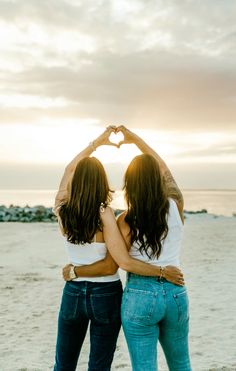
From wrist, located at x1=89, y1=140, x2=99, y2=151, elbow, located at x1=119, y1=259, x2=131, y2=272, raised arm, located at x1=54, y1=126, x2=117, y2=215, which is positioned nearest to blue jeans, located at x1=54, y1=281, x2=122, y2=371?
elbow, located at x1=119, y1=259, x2=131, y2=272

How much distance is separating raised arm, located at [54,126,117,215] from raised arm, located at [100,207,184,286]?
47 centimetres

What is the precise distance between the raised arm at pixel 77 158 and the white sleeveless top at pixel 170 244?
67 cm

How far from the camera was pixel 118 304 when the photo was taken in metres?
3.69

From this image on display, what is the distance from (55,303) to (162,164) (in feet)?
19.1

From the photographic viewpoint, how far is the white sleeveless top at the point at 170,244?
3543mm

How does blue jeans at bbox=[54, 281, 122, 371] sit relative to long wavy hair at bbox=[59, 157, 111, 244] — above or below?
below

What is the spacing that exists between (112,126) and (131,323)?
5.13ft

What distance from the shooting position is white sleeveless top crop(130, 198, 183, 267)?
11.6ft

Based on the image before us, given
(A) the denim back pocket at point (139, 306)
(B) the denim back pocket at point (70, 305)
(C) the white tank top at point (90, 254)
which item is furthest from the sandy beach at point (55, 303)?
(A) the denim back pocket at point (139, 306)

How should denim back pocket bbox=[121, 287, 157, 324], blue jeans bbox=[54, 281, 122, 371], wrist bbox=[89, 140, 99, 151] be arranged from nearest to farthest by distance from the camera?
denim back pocket bbox=[121, 287, 157, 324]
blue jeans bbox=[54, 281, 122, 371]
wrist bbox=[89, 140, 99, 151]

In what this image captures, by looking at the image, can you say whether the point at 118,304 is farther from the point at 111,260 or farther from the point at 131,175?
the point at 131,175

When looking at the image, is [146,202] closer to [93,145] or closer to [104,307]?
[104,307]

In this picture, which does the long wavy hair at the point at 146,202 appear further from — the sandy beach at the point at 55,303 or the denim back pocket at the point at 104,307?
the sandy beach at the point at 55,303

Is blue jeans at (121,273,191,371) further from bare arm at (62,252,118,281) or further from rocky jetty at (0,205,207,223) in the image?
rocky jetty at (0,205,207,223)
